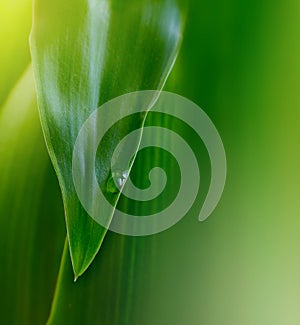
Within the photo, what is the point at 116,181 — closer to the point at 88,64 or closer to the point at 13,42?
the point at 88,64

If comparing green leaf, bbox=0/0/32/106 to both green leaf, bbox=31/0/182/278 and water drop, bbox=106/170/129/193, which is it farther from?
water drop, bbox=106/170/129/193

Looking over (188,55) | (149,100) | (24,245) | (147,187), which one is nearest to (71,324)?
(24,245)

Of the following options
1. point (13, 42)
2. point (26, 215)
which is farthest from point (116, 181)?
point (13, 42)

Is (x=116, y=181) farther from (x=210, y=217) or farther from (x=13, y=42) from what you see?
(x=13, y=42)

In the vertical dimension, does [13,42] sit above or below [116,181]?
above

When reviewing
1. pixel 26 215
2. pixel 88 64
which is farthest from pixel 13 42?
pixel 26 215

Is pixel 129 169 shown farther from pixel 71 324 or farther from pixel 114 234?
pixel 71 324
